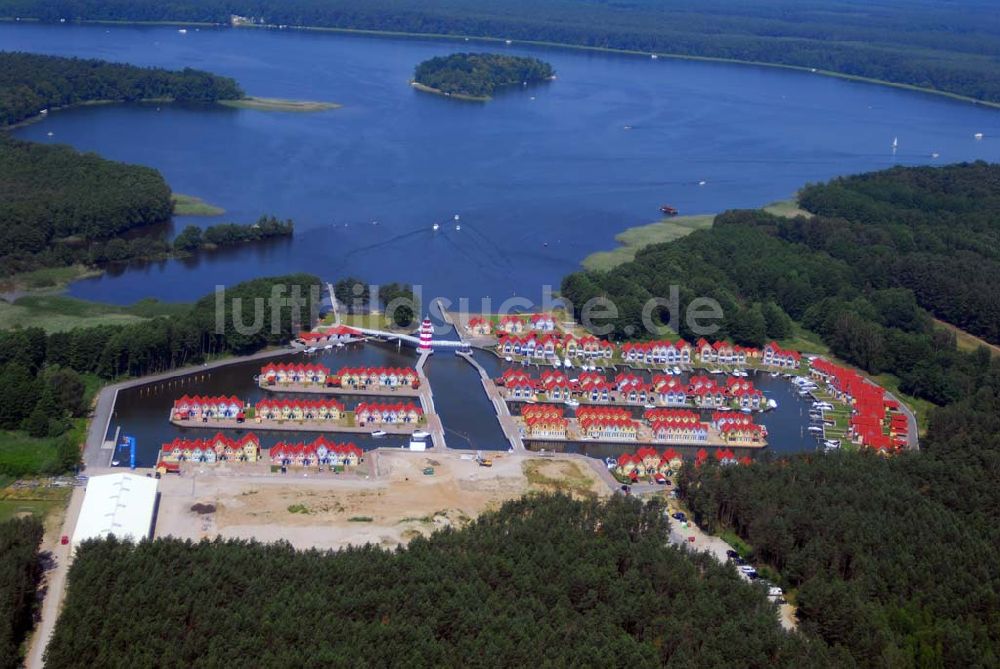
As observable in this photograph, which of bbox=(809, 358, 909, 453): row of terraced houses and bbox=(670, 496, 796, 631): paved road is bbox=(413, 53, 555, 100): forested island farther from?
bbox=(670, 496, 796, 631): paved road

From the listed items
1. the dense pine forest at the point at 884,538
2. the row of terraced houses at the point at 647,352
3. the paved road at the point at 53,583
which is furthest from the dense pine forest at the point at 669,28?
the paved road at the point at 53,583

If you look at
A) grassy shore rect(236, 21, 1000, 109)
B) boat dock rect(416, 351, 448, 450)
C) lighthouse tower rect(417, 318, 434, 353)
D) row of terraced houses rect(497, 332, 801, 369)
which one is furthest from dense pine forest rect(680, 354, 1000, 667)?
grassy shore rect(236, 21, 1000, 109)

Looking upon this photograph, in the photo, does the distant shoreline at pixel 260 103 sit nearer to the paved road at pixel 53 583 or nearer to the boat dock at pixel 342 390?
the boat dock at pixel 342 390

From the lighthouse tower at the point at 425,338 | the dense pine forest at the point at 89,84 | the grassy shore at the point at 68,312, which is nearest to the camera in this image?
the grassy shore at the point at 68,312

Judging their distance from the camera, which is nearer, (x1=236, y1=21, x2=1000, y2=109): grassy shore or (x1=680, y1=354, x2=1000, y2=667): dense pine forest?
(x1=680, y1=354, x2=1000, y2=667): dense pine forest

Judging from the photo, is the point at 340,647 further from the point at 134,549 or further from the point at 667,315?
the point at 667,315

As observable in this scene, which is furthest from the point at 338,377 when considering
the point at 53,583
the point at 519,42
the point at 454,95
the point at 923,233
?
the point at 519,42
